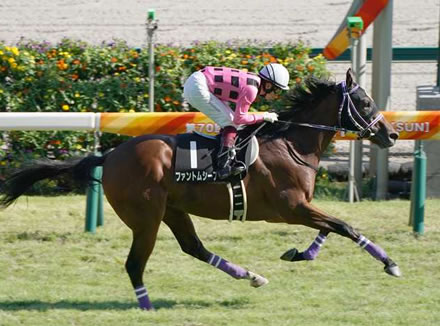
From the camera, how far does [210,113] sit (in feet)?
25.8

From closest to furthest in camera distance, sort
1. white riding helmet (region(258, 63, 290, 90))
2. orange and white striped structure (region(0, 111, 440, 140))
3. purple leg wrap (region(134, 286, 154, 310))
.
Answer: purple leg wrap (region(134, 286, 154, 310)), white riding helmet (region(258, 63, 290, 90)), orange and white striped structure (region(0, 111, 440, 140))

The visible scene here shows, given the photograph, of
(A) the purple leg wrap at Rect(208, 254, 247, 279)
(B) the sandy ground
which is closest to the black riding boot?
(A) the purple leg wrap at Rect(208, 254, 247, 279)

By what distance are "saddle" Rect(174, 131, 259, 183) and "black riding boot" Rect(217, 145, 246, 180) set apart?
0.16ft

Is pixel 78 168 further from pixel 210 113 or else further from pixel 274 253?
pixel 274 253

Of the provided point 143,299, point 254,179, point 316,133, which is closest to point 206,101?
point 254,179

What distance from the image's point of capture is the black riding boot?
762 cm

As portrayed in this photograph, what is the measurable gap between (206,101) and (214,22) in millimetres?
11778

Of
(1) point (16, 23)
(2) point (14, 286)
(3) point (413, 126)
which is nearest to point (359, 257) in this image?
(3) point (413, 126)

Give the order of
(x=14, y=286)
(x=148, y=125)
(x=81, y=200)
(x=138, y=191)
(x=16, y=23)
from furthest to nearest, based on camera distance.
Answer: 1. (x=16, y=23)
2. (x=81, y=200)
3. (x=148, y=125)
4. (x=14, y=286)
5. (x=138, y=191)

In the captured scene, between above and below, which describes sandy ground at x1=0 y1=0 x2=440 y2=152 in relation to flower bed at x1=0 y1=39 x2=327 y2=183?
above

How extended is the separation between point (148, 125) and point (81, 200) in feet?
5.15

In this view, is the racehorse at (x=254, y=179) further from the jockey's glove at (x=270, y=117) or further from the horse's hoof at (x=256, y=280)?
the jockey's glove at (x=270, y=117)

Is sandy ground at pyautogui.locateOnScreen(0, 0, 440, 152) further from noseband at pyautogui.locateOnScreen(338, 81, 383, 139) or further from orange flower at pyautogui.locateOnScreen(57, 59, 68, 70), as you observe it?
noseband at pyautogui.locateOnScreen(338, 81, 383, 139)

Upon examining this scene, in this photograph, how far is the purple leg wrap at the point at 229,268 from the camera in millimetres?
7906
